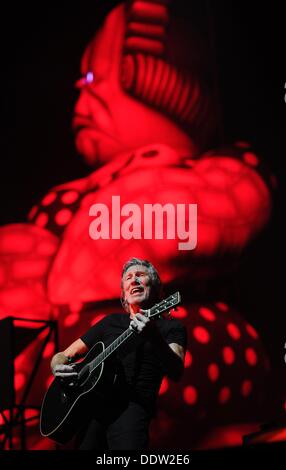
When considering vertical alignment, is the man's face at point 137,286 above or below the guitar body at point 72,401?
above

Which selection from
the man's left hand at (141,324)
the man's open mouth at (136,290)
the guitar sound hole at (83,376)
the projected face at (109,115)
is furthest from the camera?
the projected face at (109,115)

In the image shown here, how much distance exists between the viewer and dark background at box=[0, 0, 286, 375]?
411cm

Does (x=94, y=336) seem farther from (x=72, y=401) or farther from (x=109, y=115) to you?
(x=109, y=115)

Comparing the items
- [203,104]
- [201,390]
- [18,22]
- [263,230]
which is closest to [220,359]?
[201,390]

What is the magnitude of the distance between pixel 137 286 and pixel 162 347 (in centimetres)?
45

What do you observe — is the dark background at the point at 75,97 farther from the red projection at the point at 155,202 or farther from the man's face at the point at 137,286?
the man's face at the point at 137,286

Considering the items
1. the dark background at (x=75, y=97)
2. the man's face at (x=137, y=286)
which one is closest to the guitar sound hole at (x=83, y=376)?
the man's face at (x=137, y=286)

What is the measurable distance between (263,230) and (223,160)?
19.0 inches

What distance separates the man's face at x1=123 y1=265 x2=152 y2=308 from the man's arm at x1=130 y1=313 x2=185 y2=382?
0.30 meters

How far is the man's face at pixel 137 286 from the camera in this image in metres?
2.62

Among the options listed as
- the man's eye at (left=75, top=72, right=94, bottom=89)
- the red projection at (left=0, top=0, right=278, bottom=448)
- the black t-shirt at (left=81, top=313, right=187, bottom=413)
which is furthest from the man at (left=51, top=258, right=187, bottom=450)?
the man's eye at (left=75, top=72, right=94, bottom=89)

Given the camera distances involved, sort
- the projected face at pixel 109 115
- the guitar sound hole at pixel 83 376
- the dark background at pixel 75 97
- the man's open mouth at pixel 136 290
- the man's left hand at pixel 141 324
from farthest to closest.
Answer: the projected face at pixel 109 115 → the dark background at pixel 75 97 → the man's open mouth at pixel 136 290 → the guitar sound hole at pixel 83 376 → the man's left hand at pixel 141 324

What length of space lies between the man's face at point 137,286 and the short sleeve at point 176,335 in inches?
7.7

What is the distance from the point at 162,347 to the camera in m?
2.26
